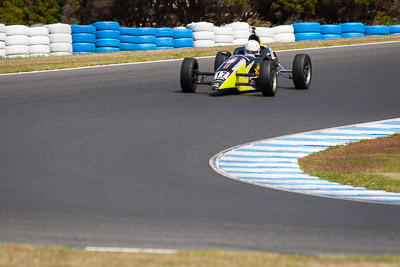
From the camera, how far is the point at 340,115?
14516 millimetres

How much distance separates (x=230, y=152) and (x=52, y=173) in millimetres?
2880

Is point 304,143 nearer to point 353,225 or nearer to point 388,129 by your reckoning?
point 388,129

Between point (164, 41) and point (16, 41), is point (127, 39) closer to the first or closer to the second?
point (164, 41)

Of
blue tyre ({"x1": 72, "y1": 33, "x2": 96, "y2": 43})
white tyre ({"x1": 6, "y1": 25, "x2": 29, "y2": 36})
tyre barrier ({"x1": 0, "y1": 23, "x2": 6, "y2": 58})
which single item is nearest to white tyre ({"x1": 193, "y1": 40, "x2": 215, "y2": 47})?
blue tyre ({"x1": 72, "y1": 33, "x2": 96, "y2": 43})

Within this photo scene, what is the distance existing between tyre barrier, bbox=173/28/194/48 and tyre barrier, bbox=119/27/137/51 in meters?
1.60

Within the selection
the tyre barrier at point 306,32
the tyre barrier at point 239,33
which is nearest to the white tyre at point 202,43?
the tyre barrier at point 239,33

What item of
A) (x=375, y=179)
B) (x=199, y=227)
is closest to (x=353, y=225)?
(x=199, y=227)

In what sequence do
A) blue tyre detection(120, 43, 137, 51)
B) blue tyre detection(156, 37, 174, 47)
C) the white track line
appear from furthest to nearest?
blue tyre detection(156, 37, 174, 47)
blue tyre detection(120, 43, 137, 51)
the white track line

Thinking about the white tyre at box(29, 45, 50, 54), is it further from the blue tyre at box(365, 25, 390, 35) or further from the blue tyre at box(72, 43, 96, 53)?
the blue tyre at box(365, 25, 390, 35)

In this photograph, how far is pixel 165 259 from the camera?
17.5 ft

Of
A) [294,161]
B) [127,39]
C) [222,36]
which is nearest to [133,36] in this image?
[127,39]

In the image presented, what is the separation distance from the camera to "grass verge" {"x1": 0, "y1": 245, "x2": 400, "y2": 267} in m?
5.22

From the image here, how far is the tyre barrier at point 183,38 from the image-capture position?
26625 mm

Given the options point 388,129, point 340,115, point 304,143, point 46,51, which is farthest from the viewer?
point 46,51
